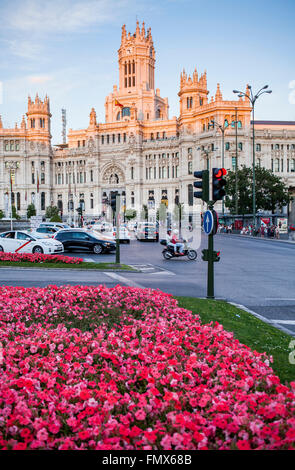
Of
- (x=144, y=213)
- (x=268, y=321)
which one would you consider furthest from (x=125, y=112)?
(x=268, y=321)

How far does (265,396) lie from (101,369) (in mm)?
2031

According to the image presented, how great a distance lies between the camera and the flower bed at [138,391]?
3.89 meters

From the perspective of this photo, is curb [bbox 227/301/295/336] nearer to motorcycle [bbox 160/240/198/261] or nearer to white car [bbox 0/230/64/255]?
motorcycle [bbox 160/240/198/261]

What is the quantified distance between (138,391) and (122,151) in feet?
400

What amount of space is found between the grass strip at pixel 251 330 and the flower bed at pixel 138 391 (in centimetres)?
46

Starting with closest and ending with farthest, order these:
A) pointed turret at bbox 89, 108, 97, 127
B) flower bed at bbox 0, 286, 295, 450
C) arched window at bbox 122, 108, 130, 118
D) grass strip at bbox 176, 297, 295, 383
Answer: flower bed at bbox 0, 286, 295, 450
grass strip at bbox 176, 297, 295, 383
pointed turret at bbox 89, 108, 97, 127
arched window at bbox 122, 108, 130, 118

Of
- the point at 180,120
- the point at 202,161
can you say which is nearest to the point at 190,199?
the point at 202,161

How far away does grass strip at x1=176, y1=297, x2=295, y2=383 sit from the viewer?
6426mm

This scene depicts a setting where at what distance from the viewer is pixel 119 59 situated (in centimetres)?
13612

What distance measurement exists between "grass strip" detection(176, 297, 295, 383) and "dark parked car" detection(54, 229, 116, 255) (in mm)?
18521

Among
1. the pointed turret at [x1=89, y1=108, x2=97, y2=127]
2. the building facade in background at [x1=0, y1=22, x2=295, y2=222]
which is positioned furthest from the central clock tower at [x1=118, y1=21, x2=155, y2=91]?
the pointed turret at [x1=89, y1=108, x2=97, y2=127]

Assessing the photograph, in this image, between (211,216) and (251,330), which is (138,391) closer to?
(251,330)

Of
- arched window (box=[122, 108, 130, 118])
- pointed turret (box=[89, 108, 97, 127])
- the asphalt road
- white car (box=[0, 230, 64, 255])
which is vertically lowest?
the asphalt road

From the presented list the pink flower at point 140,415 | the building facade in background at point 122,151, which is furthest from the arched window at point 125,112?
the pink flower at point 140,415
